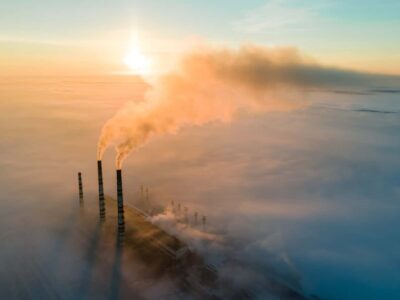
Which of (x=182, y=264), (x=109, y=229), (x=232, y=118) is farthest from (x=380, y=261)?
(x=232, y=118)

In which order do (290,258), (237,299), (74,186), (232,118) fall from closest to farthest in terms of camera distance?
(237,299) < (290,258) < (74,186) < (232,118)

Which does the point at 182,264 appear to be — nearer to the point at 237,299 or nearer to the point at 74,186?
the point at 237,299

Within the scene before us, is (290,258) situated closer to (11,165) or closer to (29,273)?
(29,273)

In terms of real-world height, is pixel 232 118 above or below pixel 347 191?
above

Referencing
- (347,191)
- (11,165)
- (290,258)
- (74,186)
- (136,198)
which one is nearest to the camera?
(290,258)

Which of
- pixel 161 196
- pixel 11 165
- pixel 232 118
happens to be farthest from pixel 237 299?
pixel 232 118

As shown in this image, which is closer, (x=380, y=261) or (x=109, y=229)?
(x=380, y=261)
